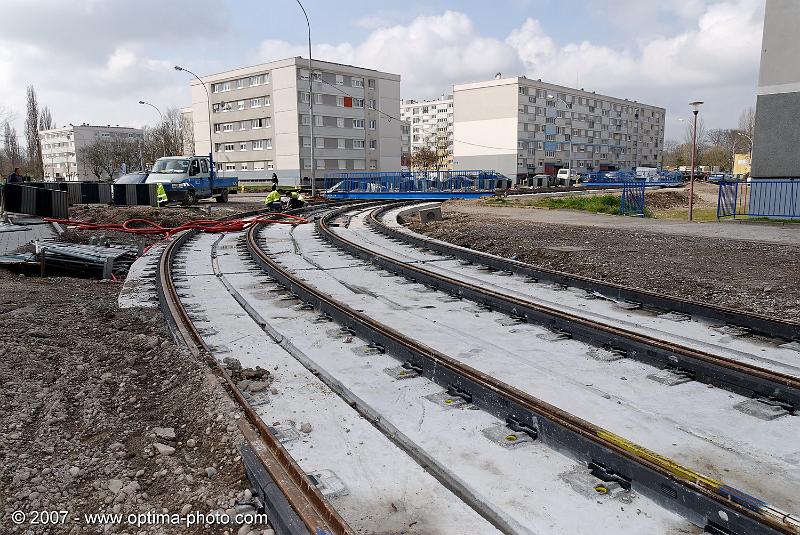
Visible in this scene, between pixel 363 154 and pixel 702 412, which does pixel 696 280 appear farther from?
pixel 363 154

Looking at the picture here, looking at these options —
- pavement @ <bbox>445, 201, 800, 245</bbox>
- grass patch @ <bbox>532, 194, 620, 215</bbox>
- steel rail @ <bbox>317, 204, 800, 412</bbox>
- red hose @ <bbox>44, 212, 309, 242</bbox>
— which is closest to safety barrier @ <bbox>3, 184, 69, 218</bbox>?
red hose @ <bbox>44, 212, 309, 242</bbox>

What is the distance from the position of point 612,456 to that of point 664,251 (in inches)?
356

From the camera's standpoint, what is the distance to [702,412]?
13.9 ft

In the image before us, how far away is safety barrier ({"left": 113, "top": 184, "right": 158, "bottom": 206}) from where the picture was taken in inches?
998

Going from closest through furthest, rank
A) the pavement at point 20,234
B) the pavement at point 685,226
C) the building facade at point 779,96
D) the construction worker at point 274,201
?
the pavement at point 20,234 < the pavement at point 685,226 < the building facade at point 779,96 < the construction worker at point 274,201

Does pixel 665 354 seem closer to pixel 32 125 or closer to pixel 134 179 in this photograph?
pixel 134 179

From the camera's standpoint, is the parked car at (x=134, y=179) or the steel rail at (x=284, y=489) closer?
the steel rail at (x=284, y=489)

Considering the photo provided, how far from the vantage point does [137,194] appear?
25.6m

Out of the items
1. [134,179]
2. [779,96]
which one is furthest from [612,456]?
[134,179]

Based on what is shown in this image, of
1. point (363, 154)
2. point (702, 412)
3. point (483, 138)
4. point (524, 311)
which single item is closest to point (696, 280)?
point (524, 311)

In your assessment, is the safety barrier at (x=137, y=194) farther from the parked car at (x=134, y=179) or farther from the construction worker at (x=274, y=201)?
the construction worker at (x=274, y=201)

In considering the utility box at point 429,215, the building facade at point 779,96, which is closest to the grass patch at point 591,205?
the building facade at point 779,96

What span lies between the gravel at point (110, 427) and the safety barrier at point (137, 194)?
20.0 meters

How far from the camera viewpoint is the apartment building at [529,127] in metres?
87.2
